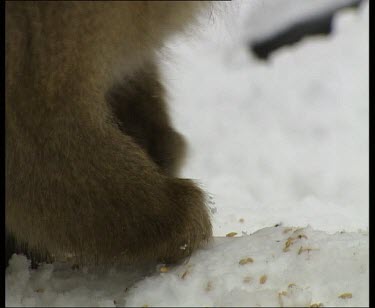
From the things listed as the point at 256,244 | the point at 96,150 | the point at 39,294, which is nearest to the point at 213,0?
the point at 96,150

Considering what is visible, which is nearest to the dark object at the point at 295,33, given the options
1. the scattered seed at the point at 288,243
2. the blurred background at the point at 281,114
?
the blurred background at the point at 281,114

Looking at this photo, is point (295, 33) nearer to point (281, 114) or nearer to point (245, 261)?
point (281, 114)

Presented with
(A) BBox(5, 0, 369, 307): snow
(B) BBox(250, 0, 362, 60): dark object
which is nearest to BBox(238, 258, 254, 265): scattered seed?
(A) BBox(5, 0, 369, 307): snow

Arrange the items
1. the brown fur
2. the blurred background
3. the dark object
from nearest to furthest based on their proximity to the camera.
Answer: the brown fur, the blurred background, the dark object

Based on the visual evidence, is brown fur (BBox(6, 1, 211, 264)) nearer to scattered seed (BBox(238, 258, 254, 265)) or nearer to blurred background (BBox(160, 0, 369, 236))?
scattered seed (BBox(238, 258, 254, 265))

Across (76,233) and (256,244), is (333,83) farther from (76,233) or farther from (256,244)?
(76,233)

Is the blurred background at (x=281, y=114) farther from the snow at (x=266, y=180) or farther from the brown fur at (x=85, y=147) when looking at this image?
the brown fur at (x=85, y=147)
